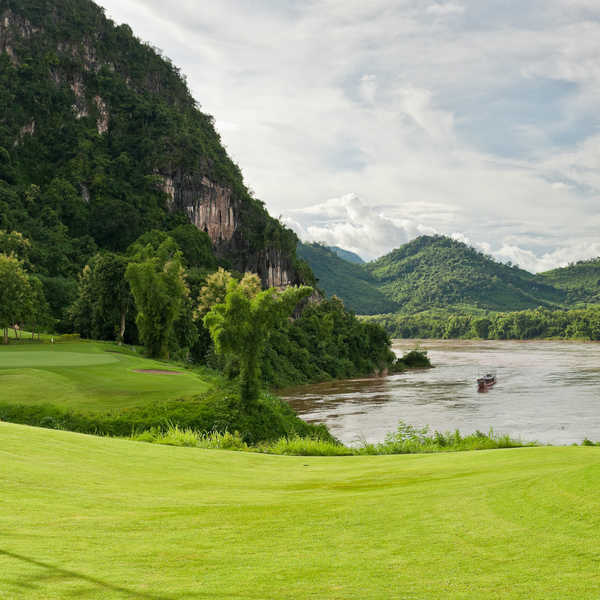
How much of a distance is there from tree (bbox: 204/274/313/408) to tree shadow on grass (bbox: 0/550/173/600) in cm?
2142

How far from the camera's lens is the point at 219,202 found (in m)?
118

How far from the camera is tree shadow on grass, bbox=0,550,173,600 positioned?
178 inches

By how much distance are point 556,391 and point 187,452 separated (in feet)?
159

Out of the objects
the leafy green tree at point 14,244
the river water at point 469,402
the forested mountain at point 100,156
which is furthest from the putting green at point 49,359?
the forested mountain at point 100,156

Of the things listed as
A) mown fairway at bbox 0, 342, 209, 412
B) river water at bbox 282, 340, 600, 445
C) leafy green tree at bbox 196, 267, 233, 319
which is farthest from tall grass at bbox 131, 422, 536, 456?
leafy green tree at bbox 196, 267, 233, 319

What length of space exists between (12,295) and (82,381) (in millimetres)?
14532

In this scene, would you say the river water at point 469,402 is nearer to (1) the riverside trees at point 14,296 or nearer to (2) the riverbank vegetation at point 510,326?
(1) the riverside trees at point 14,296

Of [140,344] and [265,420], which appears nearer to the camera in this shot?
[265,420]

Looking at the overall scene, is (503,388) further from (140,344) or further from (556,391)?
(140,344)

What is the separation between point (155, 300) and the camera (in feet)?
149

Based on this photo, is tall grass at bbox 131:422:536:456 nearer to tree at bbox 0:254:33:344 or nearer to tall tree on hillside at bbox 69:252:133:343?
tree at bbox 0:254:33:344

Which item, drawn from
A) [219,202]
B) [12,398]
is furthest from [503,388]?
[219,202]

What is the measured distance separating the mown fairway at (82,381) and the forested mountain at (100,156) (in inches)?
2214

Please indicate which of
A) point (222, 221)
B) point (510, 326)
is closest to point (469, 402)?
point (222, 221)
